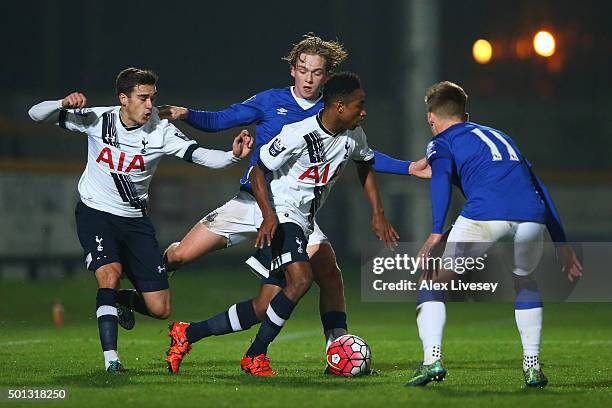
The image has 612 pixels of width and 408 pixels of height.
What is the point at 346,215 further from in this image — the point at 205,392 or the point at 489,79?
the point at 205,392

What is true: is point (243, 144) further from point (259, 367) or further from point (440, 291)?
point (440, 291)

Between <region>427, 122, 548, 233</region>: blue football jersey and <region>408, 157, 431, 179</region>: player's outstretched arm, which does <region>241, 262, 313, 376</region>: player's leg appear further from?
<region>427, 122, 548, 233</region>: blue football jersey

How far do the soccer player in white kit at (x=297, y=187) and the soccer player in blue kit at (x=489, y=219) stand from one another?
842 millimetres

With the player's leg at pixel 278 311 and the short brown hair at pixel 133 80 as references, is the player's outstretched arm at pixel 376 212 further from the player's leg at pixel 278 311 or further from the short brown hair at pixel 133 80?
the short brown hair at pixel 133 80

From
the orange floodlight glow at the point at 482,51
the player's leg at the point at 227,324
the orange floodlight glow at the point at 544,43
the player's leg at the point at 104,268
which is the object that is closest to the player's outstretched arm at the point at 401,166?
the player's leg at the point at 227,324

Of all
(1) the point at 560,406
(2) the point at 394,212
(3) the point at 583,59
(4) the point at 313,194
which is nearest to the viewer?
(1) the point at 560,406

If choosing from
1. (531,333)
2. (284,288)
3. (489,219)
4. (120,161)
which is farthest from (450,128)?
(120,161)

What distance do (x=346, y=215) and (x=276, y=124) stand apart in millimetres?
13377

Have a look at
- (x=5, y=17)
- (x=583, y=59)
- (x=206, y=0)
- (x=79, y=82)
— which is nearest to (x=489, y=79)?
(x=583, y=59)

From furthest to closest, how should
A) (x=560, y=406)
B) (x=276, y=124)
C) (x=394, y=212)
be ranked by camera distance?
(x=394, y=212)
(x=276, y=124)
(x=560, y=406)

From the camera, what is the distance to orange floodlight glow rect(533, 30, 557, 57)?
14180 mm

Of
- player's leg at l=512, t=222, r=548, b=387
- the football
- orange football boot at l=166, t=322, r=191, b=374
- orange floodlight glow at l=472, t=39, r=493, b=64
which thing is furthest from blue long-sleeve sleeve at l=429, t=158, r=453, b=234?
orange floodlight glow at l=472, t=39, r=493, b=64

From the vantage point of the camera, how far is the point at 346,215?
21875 millimetres

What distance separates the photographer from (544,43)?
14.2 metres
